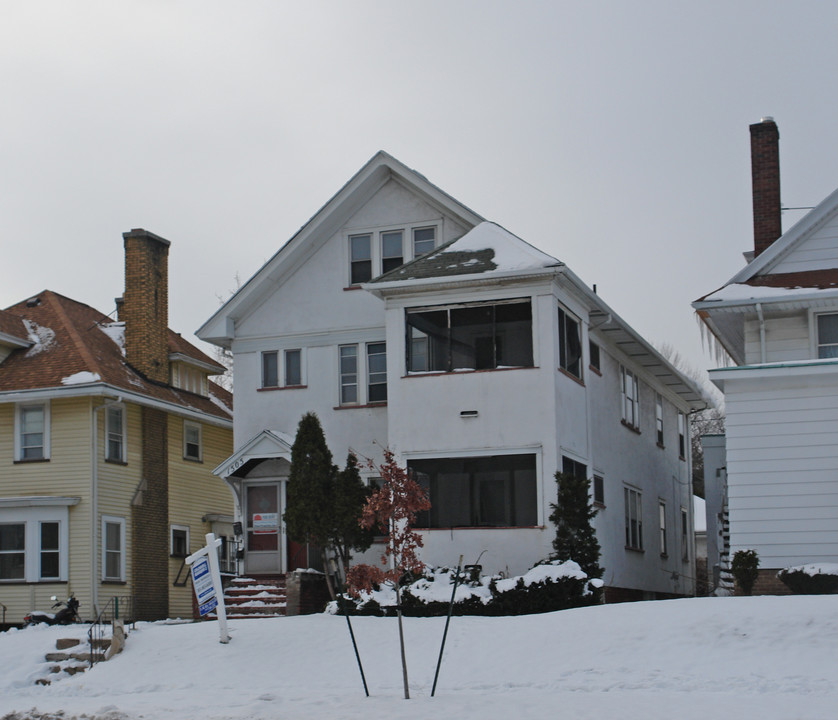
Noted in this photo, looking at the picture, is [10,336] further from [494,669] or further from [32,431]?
[494,669]

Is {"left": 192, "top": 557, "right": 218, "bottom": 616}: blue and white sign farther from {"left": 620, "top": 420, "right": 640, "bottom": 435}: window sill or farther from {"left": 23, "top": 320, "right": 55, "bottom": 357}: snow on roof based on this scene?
{"left": 620, "top": 420, "right": 640, "bottom": 435}: window sill

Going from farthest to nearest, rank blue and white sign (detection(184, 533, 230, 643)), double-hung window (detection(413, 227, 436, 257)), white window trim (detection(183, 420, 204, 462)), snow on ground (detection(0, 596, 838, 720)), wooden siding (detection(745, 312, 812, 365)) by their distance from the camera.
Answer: white window trim (detection(183, 420, 204, 462)), double-hung window (detection(413, 227, 436, 257)), wooden siding (detection(745, 312, 812, 365)), blue and white sign (detection(184, 533, 230, 643)), snow on ground (detection(0, 596, 838, 720))

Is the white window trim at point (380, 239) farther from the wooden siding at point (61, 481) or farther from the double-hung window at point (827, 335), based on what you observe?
the double-hung window at point (827, 335)

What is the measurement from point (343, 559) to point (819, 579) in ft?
27.9

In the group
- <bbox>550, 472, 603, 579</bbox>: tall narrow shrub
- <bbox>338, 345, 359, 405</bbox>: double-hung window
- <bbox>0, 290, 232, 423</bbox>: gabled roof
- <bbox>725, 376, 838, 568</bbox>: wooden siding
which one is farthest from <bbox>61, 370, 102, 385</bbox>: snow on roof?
<bbox>725, 376, 838, 568</bbox>: wooden siding

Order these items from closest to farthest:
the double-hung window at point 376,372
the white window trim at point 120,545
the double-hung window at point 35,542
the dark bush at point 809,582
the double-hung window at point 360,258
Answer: the dark bush at point 809,582 < the double-hung window at point 376,372 < the double-hung window at point 360,258 < the double-hung window at point 35,542 < the white window trim at point 120,545

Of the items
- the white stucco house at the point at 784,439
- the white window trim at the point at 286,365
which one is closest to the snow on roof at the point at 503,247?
the white stucco house at the point at 784,439

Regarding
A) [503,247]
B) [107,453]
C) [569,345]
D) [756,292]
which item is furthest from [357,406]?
[756,292]

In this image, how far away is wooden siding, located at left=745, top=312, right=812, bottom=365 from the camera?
2464 centimetres

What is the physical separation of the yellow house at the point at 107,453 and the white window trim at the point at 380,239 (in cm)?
619

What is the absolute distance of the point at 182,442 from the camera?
33031 mm

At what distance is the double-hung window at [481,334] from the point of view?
24.3 metres

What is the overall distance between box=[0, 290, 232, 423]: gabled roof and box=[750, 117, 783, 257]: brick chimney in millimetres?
14493

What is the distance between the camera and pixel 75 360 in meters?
29.8
